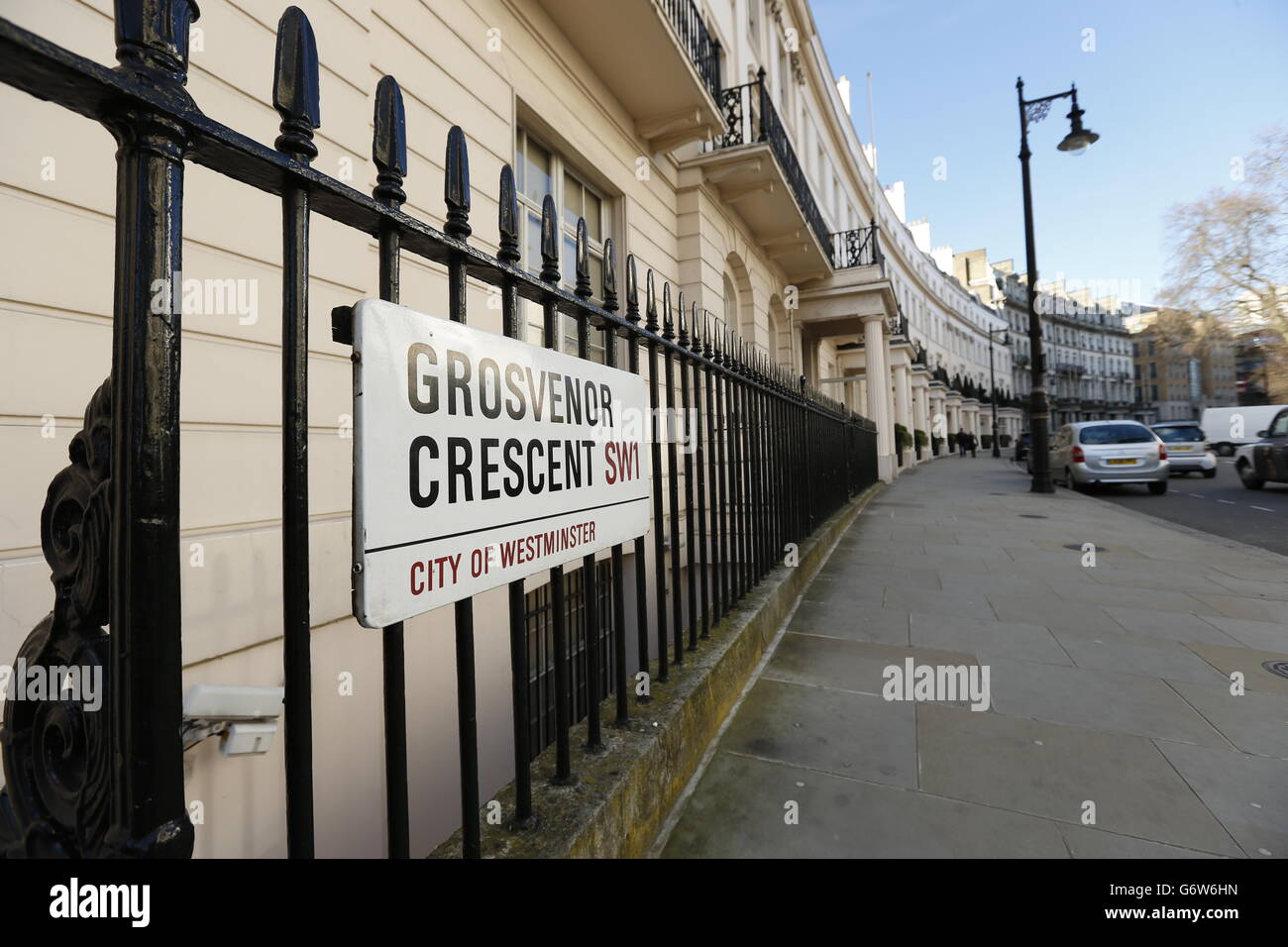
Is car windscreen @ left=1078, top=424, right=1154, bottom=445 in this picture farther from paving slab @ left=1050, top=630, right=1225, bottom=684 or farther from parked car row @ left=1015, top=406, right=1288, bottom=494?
paving slab @ left=1050, top=630, right=1225, bottom=684

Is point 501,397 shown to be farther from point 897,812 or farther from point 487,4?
point 487,4

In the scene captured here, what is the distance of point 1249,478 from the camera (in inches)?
492

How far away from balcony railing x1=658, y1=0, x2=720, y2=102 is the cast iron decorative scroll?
7241mm

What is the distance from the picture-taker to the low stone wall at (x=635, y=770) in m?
1.34

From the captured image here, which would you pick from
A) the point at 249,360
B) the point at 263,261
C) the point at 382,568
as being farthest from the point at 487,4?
the point at 382,568

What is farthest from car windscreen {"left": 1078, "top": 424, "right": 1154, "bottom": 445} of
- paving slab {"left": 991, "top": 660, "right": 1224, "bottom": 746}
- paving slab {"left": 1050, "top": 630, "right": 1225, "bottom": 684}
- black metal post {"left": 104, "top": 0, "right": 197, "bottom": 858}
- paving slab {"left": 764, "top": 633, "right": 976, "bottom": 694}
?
black metal post {"left": 104, "top": 0, "right": 197, "bottom": 858}

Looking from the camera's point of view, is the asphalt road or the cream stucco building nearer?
the cream stucco building

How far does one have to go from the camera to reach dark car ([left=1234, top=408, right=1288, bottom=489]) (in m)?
11.3

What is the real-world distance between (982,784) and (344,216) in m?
2.54

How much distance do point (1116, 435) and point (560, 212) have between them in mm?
13093

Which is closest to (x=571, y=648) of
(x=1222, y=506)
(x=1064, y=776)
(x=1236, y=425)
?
(x=1064, y=776)

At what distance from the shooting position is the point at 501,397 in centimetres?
124

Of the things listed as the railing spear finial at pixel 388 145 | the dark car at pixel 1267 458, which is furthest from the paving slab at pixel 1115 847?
the dark car at pixel 1267 458

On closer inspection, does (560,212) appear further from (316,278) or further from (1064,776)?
(1064,776)
